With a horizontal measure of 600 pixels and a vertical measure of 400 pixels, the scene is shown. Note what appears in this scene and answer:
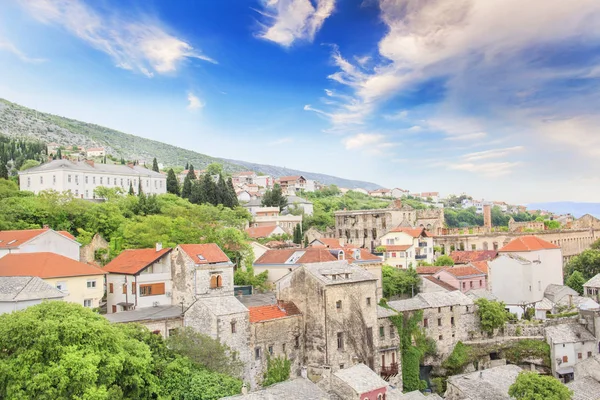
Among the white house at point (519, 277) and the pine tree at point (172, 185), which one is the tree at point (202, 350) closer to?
the white house at point (519, 277)

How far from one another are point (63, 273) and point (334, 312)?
20.1 meters

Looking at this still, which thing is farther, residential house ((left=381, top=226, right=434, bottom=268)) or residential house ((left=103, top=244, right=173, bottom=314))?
residential house ((left=381, top=226, right=434, bottom=268))

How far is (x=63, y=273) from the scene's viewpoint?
40.7m

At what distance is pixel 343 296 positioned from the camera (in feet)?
140

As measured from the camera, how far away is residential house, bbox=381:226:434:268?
2899 inches

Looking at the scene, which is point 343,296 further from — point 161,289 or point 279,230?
point 279,230

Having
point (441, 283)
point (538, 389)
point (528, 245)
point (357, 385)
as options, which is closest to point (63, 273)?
point (357, 385)

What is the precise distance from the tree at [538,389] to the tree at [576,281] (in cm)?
3594

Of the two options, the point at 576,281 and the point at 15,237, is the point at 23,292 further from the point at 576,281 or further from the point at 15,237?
the point at 576,281

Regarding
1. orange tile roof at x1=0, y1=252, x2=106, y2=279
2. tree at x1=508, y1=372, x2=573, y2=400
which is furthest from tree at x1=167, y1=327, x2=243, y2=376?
tree at x1=508, y1=372, x2=573, y2=400

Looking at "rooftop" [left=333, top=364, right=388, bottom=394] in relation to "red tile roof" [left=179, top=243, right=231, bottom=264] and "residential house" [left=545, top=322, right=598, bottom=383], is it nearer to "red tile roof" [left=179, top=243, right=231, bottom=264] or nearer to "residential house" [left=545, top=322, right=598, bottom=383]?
"red tile roof" [left=179, top=243, right=231, bottom=264]

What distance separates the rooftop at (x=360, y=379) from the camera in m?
36.5

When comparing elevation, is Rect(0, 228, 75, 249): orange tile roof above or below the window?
above

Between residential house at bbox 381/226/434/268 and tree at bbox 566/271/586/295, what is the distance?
17.5 m
